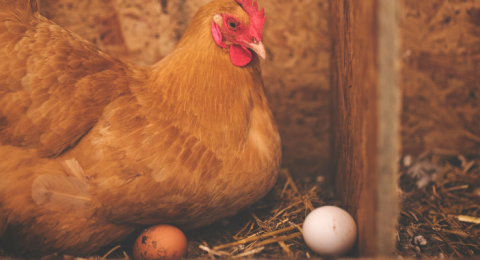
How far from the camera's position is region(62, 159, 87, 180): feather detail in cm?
114

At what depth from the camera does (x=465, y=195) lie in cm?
166

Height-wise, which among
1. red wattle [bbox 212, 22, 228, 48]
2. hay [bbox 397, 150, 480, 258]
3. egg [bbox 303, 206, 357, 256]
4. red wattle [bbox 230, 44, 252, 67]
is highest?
red wattle [bbox 212, 22, 228, 48]

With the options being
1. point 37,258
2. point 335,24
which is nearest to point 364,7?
point 335,24

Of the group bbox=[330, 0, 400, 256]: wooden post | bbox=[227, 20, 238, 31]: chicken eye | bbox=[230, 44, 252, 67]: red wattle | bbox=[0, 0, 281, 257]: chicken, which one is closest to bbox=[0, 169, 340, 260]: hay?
bbox=[0, 0, 281, 257]: chicken

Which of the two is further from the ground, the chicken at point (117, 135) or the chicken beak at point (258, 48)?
the chicken beak at point (258, 48)

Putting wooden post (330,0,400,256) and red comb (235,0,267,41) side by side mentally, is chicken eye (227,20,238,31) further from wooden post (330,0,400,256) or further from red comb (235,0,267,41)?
wooden post (330,0,400,256)

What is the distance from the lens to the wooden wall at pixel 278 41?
170 centimetres

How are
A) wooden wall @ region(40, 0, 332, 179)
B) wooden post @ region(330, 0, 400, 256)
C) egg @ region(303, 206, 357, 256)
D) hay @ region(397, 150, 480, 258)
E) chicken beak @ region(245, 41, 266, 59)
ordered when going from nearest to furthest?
wooden post @ region(330, 0, 400, 256), egg @ region(303, 206, 357, 256), chicken beak @ region(245, 41, 266, 59), hay @ region(397, 150, 480, 258), wooden wall @ region(40, 0, 332, 179)

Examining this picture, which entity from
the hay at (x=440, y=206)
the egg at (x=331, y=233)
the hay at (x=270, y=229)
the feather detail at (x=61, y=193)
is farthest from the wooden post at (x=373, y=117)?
the feather detail at (x=61, y=193)

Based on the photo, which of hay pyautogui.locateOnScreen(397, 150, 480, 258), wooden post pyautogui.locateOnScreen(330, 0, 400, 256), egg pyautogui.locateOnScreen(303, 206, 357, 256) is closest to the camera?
wooden post pyautogui.locateOnScreen(330, 0, 400, 256)

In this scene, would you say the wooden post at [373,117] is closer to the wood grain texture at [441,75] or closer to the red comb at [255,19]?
the red comb at [255,19]

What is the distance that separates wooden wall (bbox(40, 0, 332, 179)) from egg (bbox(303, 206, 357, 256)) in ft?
2.45

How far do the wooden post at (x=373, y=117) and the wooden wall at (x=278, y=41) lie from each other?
1.73 ft

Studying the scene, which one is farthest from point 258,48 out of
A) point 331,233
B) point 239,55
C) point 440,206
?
point 440,206
